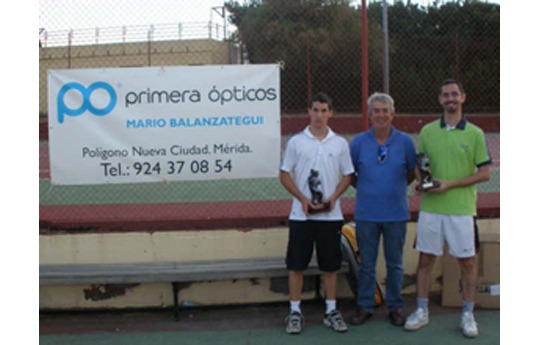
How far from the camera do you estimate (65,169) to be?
5.23 metres

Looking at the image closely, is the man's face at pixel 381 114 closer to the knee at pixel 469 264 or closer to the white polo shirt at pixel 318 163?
the white polo shirt at pixel 318 163

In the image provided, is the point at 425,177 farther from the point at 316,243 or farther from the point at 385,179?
the point at 316,243

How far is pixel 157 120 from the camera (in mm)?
5199

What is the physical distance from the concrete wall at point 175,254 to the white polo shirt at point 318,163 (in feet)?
3.05

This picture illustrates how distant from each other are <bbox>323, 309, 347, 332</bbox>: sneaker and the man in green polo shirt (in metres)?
0.85

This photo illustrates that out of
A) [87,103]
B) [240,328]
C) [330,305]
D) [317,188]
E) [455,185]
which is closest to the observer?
[455,185]

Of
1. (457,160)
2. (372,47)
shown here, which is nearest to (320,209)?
(457,160)

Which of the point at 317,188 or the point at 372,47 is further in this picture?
the point at 372,47

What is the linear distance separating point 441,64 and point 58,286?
470 cm

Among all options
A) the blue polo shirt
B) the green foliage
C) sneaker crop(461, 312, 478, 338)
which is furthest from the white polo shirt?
the green foliage

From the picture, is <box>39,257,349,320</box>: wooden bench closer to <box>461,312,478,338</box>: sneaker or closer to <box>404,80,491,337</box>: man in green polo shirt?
<box>404,80,491,337</box>: man in green polo shirt

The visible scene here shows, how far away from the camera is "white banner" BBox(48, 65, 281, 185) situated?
5176 millimetres

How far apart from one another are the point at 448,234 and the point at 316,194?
1.05m

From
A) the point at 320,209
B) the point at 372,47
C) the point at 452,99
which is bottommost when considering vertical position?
the point at 320,209
